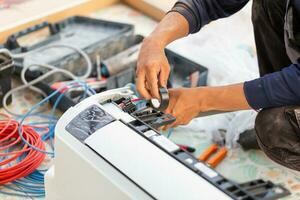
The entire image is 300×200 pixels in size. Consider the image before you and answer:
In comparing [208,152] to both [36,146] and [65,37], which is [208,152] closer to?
[36,146]

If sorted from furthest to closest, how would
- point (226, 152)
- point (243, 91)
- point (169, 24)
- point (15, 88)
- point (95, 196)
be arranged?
point (15, 88)
point (226, 152)
point (169, 24)
point (243, 91)
point (95, 196)

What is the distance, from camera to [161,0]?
2137mm

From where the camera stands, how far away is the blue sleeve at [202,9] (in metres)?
1.23

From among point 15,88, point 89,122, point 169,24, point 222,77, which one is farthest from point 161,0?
point 89,122

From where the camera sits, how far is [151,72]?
104cm

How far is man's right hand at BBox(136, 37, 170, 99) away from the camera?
102cm

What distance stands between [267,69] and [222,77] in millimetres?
407

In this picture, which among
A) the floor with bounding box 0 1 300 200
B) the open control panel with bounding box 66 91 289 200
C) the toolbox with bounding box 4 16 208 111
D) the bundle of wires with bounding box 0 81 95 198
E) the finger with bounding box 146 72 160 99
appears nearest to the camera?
the open control panel with bounding box 66 91 289 200

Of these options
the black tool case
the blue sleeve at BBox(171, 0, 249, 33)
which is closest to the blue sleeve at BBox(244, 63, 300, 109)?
the blue sleeve at BBox(171, 0, 249, 33)

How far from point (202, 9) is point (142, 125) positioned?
18.7 inches

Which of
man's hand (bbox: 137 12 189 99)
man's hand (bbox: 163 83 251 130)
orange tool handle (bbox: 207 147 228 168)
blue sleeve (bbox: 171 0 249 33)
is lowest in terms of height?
orange tool handle (bbox: 207 147 228 168)

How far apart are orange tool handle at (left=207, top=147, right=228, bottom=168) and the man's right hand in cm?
46

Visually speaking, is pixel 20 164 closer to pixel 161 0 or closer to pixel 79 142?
pixel 79 142

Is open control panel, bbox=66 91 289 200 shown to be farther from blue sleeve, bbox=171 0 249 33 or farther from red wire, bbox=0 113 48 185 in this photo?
red wire, bbox=0 113 48 185
